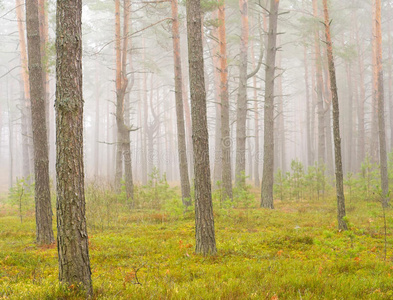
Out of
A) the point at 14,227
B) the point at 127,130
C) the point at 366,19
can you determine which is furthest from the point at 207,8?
the point at 366,19

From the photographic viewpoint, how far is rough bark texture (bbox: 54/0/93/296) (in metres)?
3.76

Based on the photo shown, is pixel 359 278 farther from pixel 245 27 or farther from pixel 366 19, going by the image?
pixel 366 19

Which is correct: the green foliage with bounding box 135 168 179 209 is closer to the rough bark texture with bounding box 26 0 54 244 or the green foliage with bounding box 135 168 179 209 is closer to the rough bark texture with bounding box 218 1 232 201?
the rough bark texture with bounding box 218 1 232 201

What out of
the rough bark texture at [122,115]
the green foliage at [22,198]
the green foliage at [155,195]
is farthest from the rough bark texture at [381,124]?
the green foliage at [22,198]

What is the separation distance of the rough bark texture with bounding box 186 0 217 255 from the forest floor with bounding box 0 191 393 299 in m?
0.40

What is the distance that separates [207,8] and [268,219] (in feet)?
27.4

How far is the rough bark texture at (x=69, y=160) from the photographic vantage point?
12.3 feet

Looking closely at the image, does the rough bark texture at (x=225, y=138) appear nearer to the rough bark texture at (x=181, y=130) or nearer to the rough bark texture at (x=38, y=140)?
the rough bark texture at (x=181, y=130)

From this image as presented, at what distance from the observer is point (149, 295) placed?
150 inches

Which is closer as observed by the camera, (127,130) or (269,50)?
(269,50)

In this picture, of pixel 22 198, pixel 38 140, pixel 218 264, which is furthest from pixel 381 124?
pixel 22 198

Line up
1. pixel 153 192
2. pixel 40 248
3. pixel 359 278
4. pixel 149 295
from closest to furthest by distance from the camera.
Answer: pixel 149 295 < pixel 359 278 < pixel 40 248 < pixel 153 192

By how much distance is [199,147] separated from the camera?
580 cm

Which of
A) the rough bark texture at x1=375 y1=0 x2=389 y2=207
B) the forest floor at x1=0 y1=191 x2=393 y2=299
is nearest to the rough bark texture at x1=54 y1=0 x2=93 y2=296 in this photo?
the forest floor at x1=0 y1=191 x2=393 y2=299
